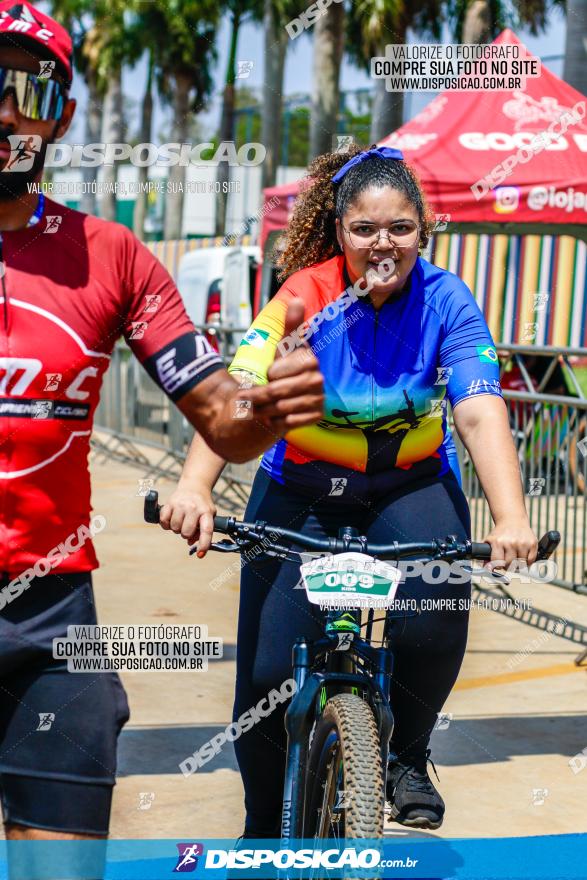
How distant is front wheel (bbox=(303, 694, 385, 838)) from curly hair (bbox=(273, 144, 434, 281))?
134cm

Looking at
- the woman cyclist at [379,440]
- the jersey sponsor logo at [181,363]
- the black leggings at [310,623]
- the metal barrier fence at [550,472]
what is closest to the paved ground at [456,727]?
the metal barrier fence at [550,472]

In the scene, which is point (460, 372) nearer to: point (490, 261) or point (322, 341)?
point (322, 341)

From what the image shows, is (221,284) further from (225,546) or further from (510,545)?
(510,545)

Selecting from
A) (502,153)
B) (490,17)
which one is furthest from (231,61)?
(502,153)

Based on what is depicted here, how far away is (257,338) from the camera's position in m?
3.12

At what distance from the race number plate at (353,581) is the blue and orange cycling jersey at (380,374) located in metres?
0.49

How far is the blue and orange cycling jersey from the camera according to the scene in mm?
3270

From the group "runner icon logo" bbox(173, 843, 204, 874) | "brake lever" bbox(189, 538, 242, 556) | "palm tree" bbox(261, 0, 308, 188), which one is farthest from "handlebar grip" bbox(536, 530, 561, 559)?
"palm tree" bbox(261, 0, 308, 188)

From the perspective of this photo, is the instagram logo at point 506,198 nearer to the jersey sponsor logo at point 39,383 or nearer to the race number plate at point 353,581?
the race number plate at point 353,581

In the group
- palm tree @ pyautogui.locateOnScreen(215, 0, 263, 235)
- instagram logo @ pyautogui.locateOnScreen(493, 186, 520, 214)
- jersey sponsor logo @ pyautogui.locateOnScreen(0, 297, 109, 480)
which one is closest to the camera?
jersey sponsor logo @ pyautogui.locateOnScreen(0, 297, 109, 480)

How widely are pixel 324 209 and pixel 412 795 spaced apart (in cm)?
169

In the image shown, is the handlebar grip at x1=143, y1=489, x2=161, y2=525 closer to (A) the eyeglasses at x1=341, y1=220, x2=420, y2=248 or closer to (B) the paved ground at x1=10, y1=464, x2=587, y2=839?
(A) the eyeglasses at x1=341, y1=220, x2=420, y2=248

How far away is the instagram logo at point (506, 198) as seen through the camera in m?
9.43

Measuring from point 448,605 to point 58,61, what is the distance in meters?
1.72
